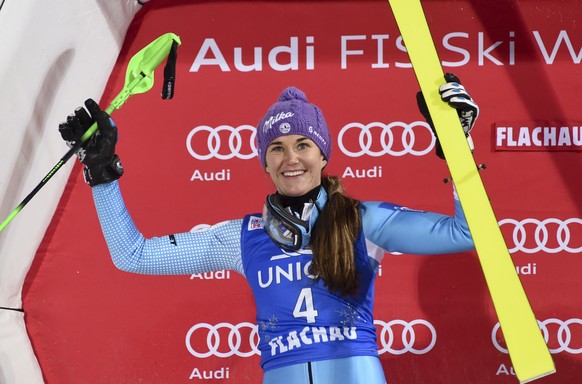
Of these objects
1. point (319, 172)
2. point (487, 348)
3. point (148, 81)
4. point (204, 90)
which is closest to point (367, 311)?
point (319, 172)

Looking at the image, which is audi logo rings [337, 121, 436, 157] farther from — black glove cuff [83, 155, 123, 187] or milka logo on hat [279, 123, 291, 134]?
black glove cuff [83, 155, 123, 187]

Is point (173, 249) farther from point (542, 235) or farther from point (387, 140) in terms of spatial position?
point (542, 235)

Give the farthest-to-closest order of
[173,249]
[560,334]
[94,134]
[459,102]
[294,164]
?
[560,334] → [173,249] → [294,164] → [94,134] → [459,102]

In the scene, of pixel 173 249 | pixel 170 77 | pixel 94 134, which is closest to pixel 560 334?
pixel 173 249

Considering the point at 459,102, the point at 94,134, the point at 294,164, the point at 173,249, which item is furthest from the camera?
the point at 173,249

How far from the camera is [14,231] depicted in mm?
3586

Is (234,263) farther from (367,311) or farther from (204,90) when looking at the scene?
(204,90)

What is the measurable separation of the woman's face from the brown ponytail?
0.09 m

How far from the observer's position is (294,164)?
2.73 m

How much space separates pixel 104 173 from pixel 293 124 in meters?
0.52

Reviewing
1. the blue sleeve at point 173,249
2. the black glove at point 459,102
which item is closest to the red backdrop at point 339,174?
the blue sleeve at point 173,249

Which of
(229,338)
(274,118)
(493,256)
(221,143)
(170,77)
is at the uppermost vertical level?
(221,143)

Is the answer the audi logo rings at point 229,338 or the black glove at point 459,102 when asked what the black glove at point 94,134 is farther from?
the audi logo rings at point 229,338

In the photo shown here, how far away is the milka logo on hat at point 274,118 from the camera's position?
2775mm
